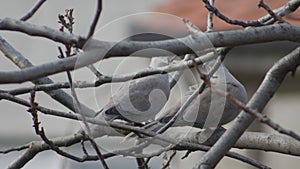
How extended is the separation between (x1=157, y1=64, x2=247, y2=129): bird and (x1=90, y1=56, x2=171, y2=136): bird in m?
0.11

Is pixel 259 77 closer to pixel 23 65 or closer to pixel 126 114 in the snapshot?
pixel 126 114

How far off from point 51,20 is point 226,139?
5034 mm

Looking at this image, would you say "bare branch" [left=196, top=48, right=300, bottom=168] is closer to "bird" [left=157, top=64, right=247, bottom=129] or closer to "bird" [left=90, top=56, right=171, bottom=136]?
"bird" [left=157, top=64, right=247, bottom=129]

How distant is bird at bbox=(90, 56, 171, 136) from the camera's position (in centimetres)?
243

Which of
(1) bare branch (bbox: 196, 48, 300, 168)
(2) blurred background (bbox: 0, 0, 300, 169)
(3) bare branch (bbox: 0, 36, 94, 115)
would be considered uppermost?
(2) blurred background (bbox: 0, 0, 300, 169)

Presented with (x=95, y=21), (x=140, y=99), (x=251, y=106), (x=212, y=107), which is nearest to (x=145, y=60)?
(x=140, y=99)

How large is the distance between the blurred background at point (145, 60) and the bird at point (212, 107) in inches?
7.6

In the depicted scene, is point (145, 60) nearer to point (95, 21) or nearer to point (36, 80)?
point (36, 80)

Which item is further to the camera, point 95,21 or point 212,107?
point 212,107

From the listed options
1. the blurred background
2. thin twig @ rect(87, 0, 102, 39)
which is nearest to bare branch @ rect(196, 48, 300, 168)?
thin twig @ rect(87, 0, 102, 39)

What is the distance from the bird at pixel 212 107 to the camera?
2191 millimetres

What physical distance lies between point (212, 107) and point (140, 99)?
334 millimetres

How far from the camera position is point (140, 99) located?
8.48 feet

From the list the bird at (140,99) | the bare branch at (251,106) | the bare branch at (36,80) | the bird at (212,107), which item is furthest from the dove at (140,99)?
the bare branch at (251,106)
